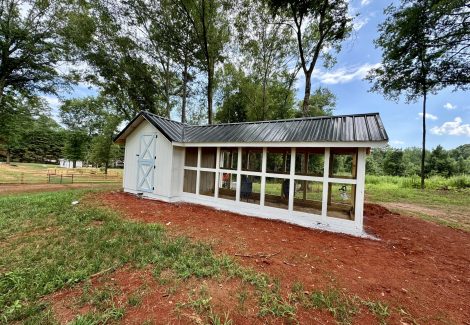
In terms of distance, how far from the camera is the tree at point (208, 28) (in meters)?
12.4

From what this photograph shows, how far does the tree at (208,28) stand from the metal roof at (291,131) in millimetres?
6098

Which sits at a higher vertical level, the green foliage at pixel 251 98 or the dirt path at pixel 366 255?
the green foliage at pixel 251 98

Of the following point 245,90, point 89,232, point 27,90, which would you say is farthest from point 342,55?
point 27,90

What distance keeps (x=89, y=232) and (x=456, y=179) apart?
24590 millimetres

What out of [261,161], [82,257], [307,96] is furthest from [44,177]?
[307,96]

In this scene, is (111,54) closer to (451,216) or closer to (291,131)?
(291,131)

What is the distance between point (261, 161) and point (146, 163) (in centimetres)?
470

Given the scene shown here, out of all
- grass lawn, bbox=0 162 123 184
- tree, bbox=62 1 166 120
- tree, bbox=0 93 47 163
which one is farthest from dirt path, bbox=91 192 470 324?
tree, bbox=0 93 47 163

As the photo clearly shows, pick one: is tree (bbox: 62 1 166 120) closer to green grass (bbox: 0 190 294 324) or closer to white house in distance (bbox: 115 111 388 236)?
white house in distance (bbox: 115 111 388 236)

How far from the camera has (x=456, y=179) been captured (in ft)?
54.3

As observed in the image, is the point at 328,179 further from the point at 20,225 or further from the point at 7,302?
the point at 20,225

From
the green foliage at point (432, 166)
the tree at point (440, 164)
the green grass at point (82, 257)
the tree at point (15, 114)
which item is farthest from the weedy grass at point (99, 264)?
the tree at point (440, 164)

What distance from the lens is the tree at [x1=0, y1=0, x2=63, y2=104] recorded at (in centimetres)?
1328

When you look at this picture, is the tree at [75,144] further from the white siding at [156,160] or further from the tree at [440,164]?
the tree at [440,164]
